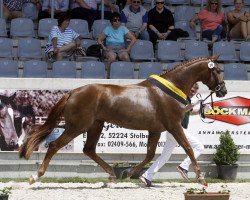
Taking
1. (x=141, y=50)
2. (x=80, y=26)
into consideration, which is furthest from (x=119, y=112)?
(x=80, y=26)

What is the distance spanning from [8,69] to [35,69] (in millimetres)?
522

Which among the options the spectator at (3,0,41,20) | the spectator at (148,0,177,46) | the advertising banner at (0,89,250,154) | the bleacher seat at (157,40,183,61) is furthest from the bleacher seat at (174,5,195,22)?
the advertising banner at (0,89,250,154)

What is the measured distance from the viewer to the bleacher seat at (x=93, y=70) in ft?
59.7

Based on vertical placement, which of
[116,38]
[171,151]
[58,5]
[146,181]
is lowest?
[146,181]

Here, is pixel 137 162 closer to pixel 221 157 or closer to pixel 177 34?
pixel 221 157

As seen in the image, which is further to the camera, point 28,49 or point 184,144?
point 28,49

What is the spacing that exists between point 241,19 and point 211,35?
2.47 feet

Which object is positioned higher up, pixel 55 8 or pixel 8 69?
pixel 55 8

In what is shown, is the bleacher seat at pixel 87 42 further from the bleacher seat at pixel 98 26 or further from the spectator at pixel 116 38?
the bleacher seat at pixel 98 26

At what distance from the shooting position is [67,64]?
18141 mm

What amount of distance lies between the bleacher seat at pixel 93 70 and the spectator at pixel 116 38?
82 centimetres

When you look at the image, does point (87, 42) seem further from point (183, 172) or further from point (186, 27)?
point (183, 172)

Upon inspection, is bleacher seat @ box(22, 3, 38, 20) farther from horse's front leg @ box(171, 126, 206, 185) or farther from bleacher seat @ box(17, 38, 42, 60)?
horse's front leg @ box(171, 126, 206, 185)

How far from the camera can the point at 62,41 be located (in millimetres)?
18859
